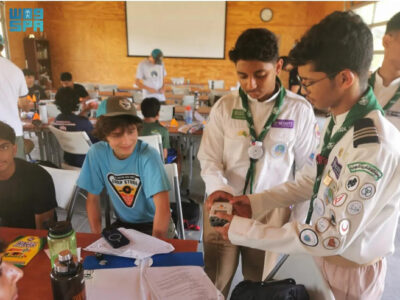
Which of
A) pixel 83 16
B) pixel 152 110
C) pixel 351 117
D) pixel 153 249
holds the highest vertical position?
pixel 83 16

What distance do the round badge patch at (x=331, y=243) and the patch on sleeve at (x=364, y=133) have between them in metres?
0.28

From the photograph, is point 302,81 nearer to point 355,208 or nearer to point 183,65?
point 355,208

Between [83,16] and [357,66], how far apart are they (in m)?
10.1

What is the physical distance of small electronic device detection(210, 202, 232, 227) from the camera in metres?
1.16

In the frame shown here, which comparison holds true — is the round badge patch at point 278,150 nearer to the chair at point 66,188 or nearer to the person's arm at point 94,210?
the person's arm at point 94,210

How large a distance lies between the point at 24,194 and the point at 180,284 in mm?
1096

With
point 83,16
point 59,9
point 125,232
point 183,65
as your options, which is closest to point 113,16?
point 83,16

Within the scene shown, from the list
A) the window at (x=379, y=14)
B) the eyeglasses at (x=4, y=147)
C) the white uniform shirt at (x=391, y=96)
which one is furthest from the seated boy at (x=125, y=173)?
the window at (x=379, y=14)

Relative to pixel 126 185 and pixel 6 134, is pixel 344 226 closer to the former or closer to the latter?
pixel 126 185

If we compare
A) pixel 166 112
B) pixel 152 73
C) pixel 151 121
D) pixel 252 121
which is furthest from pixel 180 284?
pixel 152 73

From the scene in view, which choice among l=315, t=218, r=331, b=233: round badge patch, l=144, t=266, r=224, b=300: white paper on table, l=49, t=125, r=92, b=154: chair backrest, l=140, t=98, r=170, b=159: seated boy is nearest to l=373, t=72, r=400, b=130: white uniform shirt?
l=315, t=218, r=331, b=233: round badge patch

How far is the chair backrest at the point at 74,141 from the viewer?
9.84 feet

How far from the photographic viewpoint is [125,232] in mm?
1337

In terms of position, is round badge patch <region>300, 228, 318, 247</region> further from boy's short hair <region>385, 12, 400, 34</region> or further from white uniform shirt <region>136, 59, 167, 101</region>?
white uniform shirt <region>136, 59, 167, 101</region>
